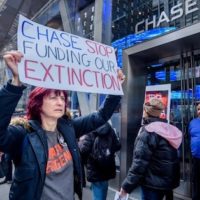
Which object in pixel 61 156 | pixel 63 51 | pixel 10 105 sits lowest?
pixel 61 156

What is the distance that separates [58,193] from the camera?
1878mm

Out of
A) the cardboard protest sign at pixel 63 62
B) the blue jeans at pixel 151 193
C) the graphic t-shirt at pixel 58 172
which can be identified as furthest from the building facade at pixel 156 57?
the graphic t-shirt at pixel 58 172

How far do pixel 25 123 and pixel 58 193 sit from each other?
51 centimetres

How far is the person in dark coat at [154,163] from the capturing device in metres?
3.13

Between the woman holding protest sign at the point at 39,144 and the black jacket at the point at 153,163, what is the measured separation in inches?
46.2

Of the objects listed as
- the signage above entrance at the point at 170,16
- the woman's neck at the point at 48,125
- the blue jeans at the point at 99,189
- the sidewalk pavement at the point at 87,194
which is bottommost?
the sidewalk pavement at the point at 87,194

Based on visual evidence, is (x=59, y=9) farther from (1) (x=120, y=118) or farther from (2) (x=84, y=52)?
(2) (x=84, y=52)

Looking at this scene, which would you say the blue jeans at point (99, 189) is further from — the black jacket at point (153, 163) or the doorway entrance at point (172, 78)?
the doorway entrance at point (172, 78)

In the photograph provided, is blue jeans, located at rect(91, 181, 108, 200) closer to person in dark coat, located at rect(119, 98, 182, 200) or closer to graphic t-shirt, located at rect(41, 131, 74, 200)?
person in dark coat, located at rect(119, 98, 182, 200)

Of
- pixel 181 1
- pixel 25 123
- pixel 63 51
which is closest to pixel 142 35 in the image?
pixel 181 1

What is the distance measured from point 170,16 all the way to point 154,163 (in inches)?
126

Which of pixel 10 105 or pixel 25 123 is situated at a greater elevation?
pixel 10 105

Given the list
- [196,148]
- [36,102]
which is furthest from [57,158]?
[196,148]

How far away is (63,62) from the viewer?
2.22 meters
